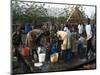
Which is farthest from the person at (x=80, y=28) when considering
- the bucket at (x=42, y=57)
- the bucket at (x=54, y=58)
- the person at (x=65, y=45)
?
the bucket at (x=42, y=57)

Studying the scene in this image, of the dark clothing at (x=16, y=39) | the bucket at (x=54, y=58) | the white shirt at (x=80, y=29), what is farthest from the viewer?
the white shirt at (x=80, y=29)

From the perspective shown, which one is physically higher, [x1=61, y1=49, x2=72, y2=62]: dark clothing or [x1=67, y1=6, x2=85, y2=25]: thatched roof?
[x1=67, y1=6, x2=85, y2=25]: thatched roof

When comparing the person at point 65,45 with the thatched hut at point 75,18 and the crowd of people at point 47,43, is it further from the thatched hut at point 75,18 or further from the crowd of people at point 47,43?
the thatched hut at point 75,18

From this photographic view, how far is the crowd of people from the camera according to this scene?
2.14 metres

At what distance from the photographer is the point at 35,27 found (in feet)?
7.18

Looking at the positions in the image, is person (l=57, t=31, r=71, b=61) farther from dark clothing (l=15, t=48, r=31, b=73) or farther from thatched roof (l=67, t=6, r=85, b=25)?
dark clothing (l=15, t=48, r=31, b=73)

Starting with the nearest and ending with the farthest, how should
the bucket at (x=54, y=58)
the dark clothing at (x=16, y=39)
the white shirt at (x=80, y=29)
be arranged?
the dark clothing at (x=16, y=39)
the bucket at (x=54, y=58)
the white shirt at (x=80, y=29)

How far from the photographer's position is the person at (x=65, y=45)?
2.28 m

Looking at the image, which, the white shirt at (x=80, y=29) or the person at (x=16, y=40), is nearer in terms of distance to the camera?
the person at (x=16, y=40)

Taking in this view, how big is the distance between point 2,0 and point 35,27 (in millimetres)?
403

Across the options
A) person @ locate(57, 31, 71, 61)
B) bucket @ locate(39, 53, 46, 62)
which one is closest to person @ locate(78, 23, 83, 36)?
person @ locate(57, 31, 71, 61)

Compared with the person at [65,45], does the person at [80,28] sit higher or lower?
higher

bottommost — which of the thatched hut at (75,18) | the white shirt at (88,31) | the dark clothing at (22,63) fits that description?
the dark clothing at (22,63)

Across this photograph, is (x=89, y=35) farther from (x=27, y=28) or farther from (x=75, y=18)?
(x=27, y=28)
